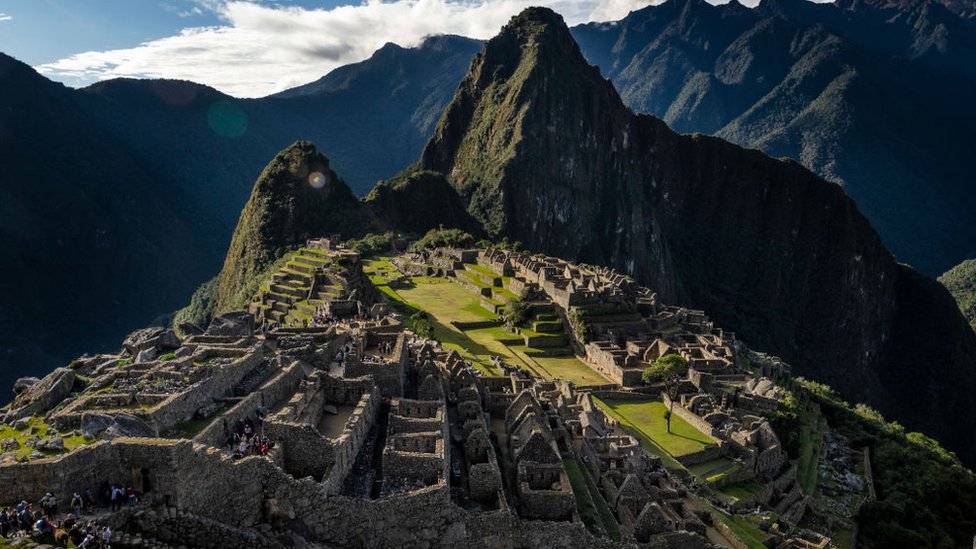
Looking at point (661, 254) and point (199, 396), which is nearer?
point (199, 396)

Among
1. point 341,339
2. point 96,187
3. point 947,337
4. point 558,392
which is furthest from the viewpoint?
point 947,337

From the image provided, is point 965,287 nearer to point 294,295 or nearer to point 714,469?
point 714,469

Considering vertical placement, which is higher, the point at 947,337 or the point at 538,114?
the point at 538,114

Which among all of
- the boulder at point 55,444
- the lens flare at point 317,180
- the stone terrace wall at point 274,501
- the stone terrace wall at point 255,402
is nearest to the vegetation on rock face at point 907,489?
the stone terrace wall at point 274,501

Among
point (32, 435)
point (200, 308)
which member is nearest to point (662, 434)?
point (32, 435)

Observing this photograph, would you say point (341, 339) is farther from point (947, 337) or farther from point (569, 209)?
point (947, 337)

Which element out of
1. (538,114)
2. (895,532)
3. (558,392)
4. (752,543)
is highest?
(538,114)

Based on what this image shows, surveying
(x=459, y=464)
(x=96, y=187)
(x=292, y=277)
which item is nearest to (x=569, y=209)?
(x=96, y=187)
